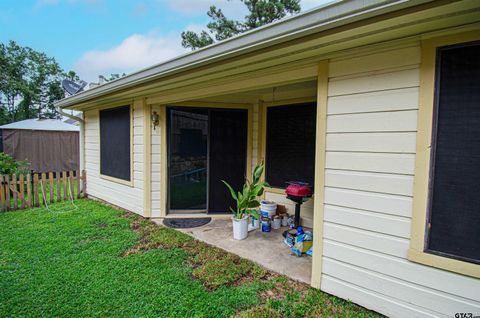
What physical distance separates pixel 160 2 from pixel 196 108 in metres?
7.35

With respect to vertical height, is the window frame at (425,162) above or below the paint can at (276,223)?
above

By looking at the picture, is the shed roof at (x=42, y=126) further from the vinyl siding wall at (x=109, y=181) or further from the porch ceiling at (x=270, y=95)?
the porch ceiling at (x=270, y=95)

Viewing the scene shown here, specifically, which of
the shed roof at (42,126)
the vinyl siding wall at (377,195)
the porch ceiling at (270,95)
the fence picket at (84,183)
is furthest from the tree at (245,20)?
the vinyl siding wall at (377,195)

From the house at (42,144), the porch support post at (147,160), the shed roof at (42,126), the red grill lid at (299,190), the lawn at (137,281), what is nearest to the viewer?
the lawn at (137,281)

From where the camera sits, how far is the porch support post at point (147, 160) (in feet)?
14.0

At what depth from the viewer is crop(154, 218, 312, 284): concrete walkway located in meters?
2.66

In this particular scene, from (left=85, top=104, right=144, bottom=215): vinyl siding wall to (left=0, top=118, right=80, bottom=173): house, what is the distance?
5.19m

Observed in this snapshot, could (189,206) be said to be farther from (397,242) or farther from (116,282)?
(397,242)

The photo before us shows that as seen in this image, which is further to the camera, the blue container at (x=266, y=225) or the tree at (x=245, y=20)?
the tree at (x=245, y=20)

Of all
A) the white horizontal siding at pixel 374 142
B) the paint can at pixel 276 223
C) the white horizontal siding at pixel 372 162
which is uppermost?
the white horizontal siding at pixel 374 142

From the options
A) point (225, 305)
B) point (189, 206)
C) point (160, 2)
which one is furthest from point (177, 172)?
point (160, 2)

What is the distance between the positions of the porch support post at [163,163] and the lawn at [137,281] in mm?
756

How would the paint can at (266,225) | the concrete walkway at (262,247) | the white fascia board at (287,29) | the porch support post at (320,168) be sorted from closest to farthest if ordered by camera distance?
the white fascia board at (287,29) < the porch support post at (320,168) < the concrete walkway at (262,247) < the paint can at (266,225)

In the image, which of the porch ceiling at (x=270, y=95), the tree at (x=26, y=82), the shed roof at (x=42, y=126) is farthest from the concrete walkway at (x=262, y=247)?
the tree at (x=26, y=82)
